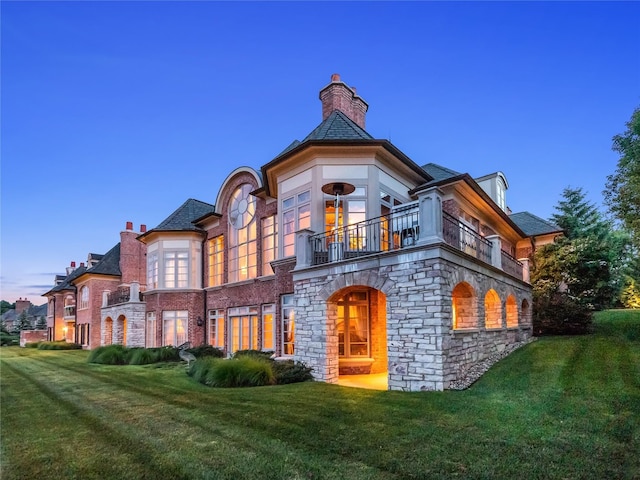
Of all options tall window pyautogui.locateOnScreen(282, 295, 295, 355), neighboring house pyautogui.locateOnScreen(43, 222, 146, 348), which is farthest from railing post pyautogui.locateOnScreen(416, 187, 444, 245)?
neighboring house pyautogui.locateOnScreen(43, 222, 146, 348)

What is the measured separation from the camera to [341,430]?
5789mm

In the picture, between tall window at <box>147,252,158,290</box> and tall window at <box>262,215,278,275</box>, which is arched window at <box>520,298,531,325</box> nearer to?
tall window at <box>262,215,278,275</box>

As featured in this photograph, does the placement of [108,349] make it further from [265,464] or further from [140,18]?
[265,464]

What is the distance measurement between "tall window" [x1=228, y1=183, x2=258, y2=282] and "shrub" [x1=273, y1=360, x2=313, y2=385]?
19.9 ft

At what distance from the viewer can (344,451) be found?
16.2 feet

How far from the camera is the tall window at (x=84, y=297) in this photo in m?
30.2

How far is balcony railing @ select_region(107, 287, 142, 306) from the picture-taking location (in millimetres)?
23297

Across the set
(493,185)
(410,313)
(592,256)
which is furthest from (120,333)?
(592,256)

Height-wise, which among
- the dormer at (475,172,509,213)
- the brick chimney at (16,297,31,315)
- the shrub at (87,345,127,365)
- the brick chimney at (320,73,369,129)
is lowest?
the brick chimney at (16,297,31,315)

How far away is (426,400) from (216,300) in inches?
525

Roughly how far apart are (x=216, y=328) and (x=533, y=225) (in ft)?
63.5

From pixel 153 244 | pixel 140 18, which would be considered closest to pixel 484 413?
pixel 140 18

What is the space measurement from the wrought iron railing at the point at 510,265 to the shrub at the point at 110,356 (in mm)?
16548

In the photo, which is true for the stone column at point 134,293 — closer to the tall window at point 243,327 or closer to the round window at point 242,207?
the tall window at point 243,327
